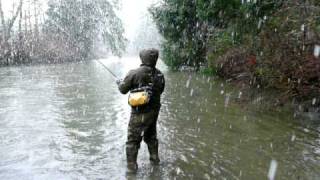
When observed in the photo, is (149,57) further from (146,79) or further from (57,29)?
(57,29)

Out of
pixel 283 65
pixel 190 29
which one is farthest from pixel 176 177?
pixel 190 29

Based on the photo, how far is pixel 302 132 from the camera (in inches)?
376

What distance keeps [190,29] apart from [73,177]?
1893 centimetres

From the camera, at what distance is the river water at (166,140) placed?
677cm

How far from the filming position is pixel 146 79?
6.50 m

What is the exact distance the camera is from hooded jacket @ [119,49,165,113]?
646cm

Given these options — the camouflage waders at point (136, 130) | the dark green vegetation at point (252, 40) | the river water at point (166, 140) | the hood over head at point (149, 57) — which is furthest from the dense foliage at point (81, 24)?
the camouflage waders at point (136, 130)

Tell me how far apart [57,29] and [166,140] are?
3384 cm

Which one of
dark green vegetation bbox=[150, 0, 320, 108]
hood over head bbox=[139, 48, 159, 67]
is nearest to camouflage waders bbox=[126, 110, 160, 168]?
hood over head bbox=[139, 48, 159, 67]

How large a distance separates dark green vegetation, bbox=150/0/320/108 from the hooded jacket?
13.4ft

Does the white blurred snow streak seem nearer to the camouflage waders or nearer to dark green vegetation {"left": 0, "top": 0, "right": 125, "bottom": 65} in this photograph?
the camouflage waders

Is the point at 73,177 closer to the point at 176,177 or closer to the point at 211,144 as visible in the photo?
the point at 176,177

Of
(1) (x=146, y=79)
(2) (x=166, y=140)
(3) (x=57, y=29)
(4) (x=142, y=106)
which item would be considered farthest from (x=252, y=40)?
(3) (x=57, y=29)

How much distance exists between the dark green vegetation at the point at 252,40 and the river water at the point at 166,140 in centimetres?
103
